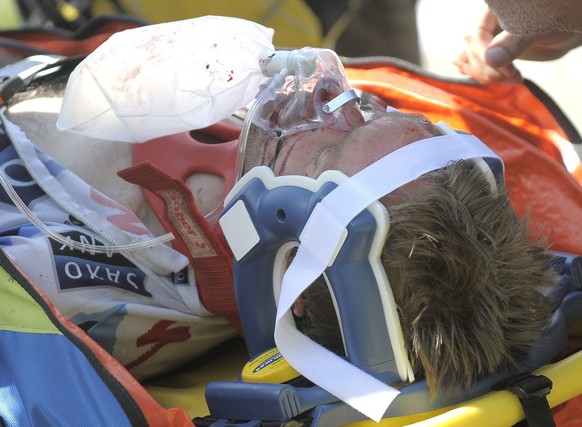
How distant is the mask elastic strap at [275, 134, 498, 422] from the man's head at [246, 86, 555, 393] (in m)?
0.03

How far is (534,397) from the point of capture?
1.16 m

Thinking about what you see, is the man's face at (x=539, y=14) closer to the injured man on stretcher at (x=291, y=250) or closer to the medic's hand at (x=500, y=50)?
the injured man on stretcher at (x=291, y=250)

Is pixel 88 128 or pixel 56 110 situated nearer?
pixel 88 128

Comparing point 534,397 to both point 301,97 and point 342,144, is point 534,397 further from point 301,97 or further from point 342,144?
point 301,97

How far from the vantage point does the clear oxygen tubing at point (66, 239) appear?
4.59 ft

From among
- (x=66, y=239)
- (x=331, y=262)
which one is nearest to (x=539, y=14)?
(x=331, y=262)

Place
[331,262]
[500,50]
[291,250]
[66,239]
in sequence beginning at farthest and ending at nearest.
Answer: [500,50]
[66,239]
[291,250]
[331,262]

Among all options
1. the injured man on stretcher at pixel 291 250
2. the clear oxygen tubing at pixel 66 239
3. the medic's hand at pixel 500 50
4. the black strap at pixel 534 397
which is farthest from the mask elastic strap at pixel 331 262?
the medic's hand at pixel 500 50

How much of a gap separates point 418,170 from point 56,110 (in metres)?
0.80

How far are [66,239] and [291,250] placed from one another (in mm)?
382

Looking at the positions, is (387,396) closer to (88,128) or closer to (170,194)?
(170,194)

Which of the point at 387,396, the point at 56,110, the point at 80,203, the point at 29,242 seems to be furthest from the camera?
the point at 56,110

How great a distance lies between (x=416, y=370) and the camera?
1.17 meters

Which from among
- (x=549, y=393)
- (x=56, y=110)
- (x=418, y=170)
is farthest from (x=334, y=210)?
(x=56, y=110)
